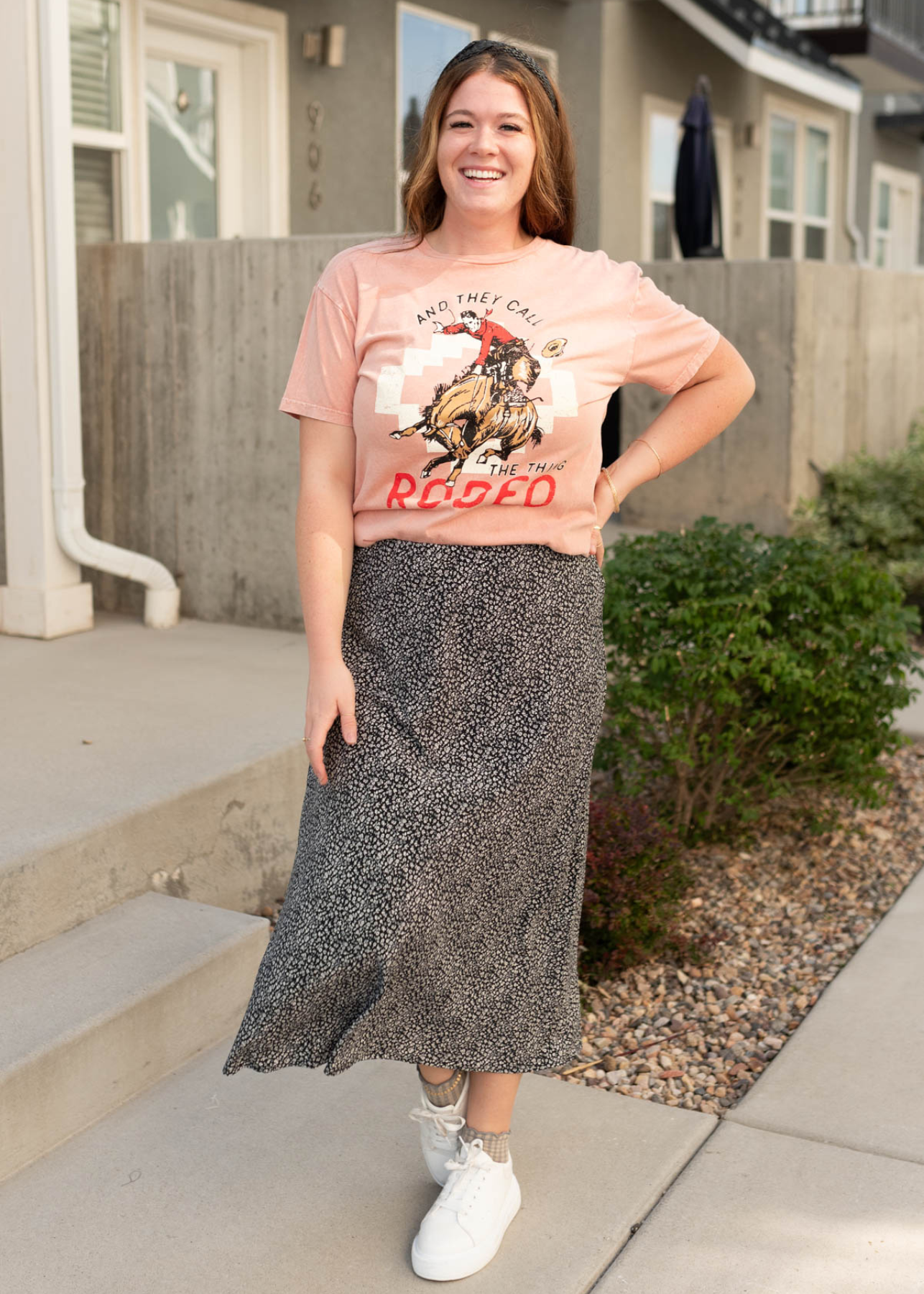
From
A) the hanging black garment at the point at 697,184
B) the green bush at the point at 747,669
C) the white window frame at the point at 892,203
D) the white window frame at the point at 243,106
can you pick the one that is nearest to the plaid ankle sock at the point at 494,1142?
the green bush at the point at 747,669

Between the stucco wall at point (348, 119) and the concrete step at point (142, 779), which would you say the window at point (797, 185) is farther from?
the concrete step at point (142, 779)

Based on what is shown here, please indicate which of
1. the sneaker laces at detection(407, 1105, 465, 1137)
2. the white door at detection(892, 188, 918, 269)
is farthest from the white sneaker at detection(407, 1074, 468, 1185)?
the white door at detection(892, 188, 918, 269)

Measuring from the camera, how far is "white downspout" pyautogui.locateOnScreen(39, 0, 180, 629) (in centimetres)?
482

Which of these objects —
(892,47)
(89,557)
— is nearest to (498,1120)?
(89,557)

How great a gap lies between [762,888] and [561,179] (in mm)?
2431

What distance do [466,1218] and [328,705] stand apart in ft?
2.74

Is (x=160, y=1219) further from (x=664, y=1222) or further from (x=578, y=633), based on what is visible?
(x=578, y=633)

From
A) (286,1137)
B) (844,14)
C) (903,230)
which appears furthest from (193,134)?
(903,230)

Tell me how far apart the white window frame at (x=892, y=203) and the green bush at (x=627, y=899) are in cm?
1253

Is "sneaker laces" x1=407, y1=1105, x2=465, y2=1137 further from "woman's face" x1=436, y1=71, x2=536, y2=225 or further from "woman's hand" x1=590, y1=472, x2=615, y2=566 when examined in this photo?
"woman's face" x1=436, y1=71, x2=536, y2=225

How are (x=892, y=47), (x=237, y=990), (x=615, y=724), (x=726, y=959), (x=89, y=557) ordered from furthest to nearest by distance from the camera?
(x=892, y=47)
(x=89, y=557)
(x=615, y=724)
(x=726, y=959)
(x=237, y=990)

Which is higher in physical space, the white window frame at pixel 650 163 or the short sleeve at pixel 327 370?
the white window frame at pixel 650 163

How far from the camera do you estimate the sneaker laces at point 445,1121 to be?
2.36 m

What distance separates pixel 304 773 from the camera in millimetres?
3816
